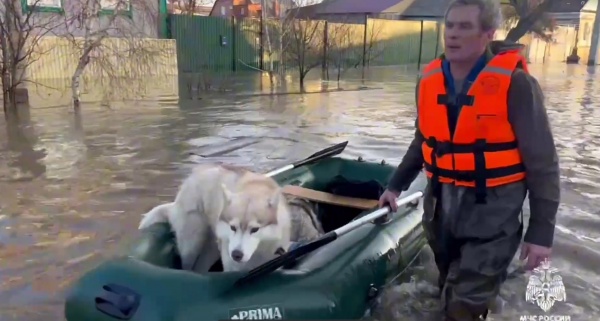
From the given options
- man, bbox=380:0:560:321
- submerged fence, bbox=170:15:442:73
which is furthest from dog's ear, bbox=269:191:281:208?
submerged fence, bbox=170:15:442:73

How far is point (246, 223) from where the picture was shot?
327cm

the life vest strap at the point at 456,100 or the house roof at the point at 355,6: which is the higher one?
the house roof at the point at 355,6

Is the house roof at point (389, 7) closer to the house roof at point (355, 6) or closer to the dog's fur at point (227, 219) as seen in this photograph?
the house roof at point (355, 6)

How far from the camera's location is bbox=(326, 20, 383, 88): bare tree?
25.5 meters

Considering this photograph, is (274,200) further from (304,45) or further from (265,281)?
(304,45)

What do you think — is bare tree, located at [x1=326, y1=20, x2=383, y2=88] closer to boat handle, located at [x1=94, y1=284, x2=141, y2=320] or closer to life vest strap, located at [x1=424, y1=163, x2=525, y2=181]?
life vest strap, located at [x1=424, y1=163, x2=525, y2=181]

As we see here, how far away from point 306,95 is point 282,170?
11.5 metres

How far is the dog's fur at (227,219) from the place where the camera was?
3285 millimetres

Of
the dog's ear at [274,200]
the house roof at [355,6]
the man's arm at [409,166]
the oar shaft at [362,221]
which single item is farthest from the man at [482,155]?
the house roof at [355,6]

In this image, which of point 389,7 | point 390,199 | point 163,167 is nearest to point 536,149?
point 390,199

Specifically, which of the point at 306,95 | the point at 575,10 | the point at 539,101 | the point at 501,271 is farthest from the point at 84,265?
the point at 575,10

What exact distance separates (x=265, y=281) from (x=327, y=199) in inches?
63.6

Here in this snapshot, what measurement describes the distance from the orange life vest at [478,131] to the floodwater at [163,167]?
4.42 ft

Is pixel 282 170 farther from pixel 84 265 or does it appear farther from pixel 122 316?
pixel 122 316
